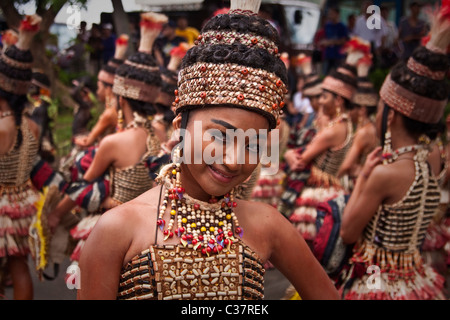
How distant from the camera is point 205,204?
190 cm

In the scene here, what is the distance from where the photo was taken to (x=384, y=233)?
3025 mm

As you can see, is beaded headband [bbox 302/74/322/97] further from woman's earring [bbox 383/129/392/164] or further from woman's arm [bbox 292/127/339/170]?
woman's earring [bbox 383/129/392/164]

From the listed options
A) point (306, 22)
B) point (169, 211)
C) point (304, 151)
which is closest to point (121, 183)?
point (169, 211)

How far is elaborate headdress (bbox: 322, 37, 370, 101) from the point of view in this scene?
5879 mm

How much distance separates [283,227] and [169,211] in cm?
50

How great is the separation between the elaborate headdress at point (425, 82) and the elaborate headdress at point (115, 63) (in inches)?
113

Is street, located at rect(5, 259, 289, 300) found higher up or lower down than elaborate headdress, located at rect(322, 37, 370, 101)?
lower down

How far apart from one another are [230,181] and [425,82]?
1.67 m

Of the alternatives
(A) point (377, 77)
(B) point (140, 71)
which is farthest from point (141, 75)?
(A) point (377, 77)

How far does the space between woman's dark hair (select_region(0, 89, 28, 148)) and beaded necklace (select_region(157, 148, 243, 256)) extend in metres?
2.78

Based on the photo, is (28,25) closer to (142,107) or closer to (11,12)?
(11,12)

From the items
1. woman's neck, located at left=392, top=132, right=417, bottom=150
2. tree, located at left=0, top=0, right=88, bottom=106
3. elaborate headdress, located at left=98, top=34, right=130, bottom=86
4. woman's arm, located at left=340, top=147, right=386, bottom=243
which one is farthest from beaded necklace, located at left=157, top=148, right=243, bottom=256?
elaborate headdress, located at left=98, top=34, right=130, bottom=86

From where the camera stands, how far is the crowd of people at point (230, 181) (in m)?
1.76
